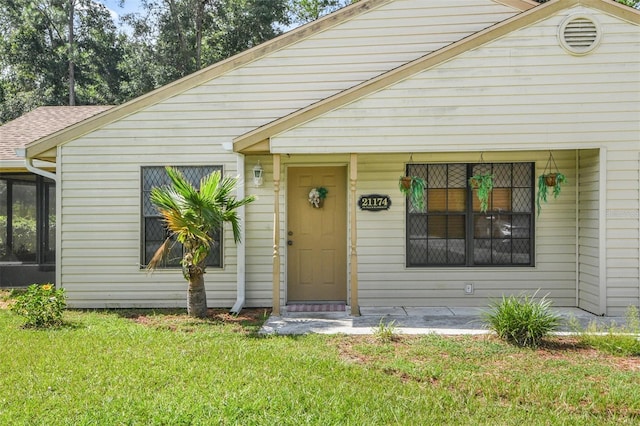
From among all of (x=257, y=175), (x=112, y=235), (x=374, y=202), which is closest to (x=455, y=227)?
(x=374, y=202)

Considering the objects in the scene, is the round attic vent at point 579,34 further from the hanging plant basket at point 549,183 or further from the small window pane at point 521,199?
the small window pane at point 521,199

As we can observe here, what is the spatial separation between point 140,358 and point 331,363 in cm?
189

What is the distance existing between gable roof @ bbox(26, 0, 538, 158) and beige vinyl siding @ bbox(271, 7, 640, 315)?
1573 millimetres

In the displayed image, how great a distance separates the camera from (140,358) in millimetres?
4379

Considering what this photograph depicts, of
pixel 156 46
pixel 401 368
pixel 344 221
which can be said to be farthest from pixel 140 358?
pixel 156 46

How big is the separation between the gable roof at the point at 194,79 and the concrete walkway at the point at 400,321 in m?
3.82

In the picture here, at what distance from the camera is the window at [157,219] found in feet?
22.8

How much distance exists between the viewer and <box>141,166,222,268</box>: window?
22.8 ft

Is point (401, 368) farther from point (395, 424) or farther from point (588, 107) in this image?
point (588, 107)

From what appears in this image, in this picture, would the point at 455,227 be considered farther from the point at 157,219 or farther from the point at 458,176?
the point at 157,219

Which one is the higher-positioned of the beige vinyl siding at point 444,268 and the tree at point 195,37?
the tree at point 195,37

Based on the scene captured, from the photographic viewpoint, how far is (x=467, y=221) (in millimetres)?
6879

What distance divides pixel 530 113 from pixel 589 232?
6.42ft

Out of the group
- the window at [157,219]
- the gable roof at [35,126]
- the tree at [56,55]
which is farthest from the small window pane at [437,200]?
the tree at [56,55]
